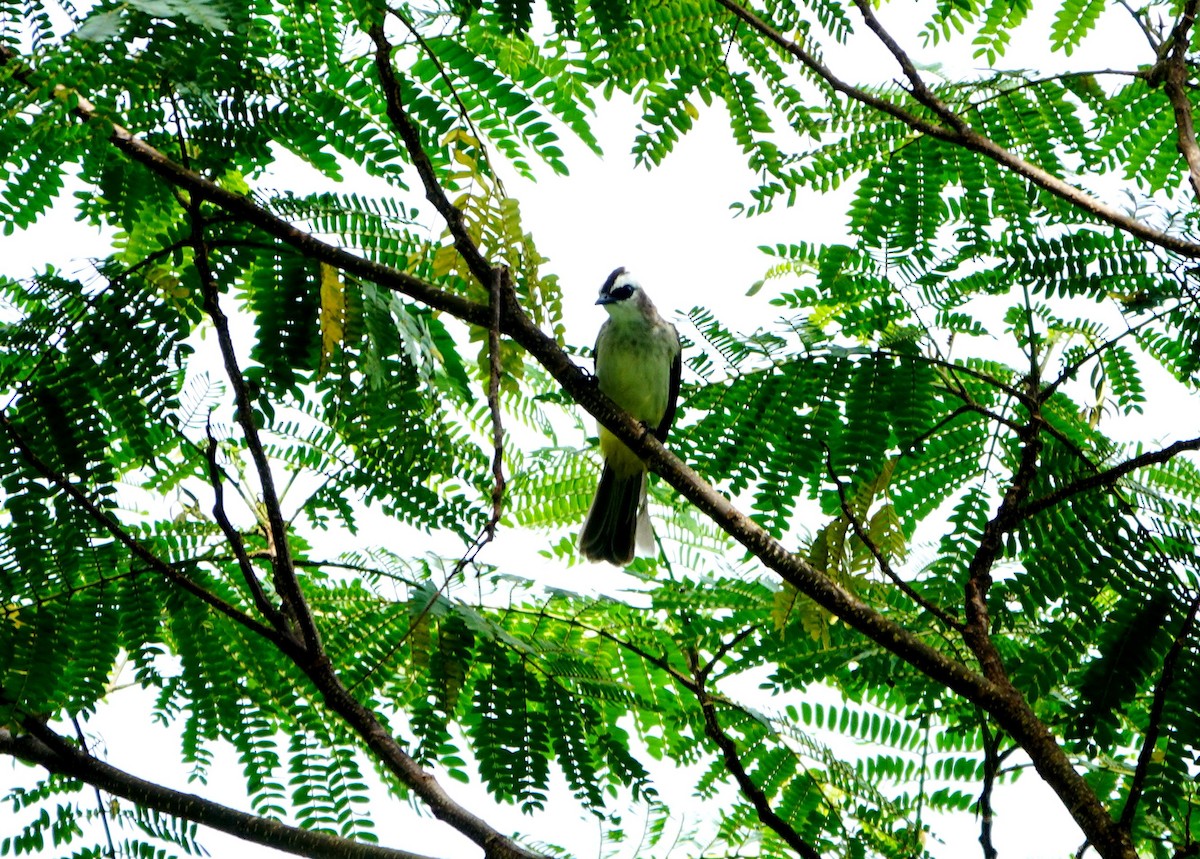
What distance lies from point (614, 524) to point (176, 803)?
268 centimetres

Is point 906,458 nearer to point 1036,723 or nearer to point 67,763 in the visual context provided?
point 1036,723

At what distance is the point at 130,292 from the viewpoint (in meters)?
3.37

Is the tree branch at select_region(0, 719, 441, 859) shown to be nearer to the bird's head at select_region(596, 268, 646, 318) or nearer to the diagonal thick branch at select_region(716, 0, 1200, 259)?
the diagonal thick branch at select_region(716, 0, 1200, 259)

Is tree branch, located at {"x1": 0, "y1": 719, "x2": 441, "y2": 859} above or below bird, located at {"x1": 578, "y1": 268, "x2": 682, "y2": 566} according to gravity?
below

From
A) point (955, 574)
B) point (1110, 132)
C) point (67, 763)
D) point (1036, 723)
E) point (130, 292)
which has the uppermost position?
point (1110, 132)

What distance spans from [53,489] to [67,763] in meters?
0.67

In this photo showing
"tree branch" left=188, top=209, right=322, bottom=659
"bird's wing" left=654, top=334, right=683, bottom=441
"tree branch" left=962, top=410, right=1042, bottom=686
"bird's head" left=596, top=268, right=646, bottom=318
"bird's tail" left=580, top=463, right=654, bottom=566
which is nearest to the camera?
"tree branch" left=188, top=209, right=322, bottom=659

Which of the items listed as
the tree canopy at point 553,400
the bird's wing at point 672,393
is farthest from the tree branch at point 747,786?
the bird's wing at point 672,393

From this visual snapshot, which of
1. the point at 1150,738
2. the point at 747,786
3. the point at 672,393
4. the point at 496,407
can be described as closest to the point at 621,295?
the point at 672,393

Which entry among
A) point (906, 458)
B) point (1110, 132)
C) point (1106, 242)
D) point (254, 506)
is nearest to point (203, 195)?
point (254, 506)

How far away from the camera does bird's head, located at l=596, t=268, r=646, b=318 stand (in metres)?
6.68

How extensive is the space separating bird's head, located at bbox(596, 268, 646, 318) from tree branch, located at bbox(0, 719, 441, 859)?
3.81 meters

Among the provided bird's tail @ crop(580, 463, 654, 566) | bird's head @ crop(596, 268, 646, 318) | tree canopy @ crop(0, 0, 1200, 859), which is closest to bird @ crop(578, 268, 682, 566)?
bird's head @ crop(596, 268, 646, 318)

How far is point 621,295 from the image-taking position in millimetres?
6828
